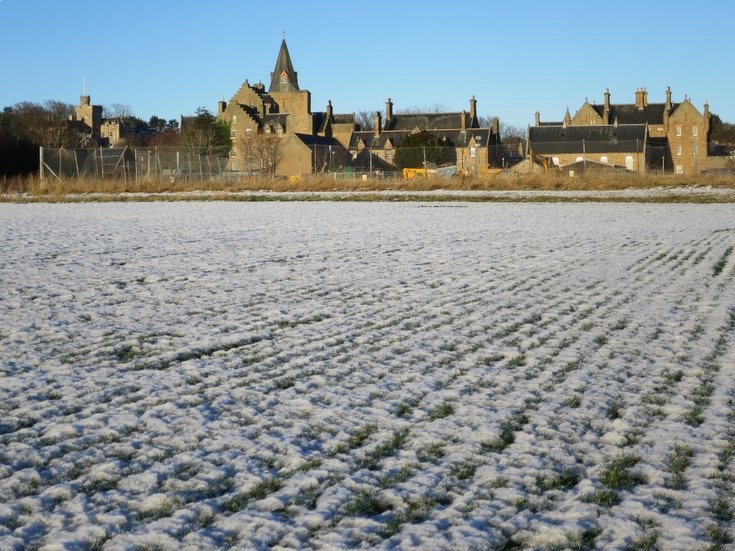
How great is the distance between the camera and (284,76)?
97.8 meters

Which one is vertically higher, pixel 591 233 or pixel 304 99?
pixel 304 99

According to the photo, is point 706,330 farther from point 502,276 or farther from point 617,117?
point 617,117

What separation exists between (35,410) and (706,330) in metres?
4.14

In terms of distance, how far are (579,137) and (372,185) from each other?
52160 mm

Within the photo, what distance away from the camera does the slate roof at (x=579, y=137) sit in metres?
74.3

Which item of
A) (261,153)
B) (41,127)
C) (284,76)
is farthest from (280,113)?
(261,153)

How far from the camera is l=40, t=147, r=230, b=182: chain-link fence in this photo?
33.0 m

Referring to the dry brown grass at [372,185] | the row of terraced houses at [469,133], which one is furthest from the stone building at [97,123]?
the dry brown grass at [372,185]

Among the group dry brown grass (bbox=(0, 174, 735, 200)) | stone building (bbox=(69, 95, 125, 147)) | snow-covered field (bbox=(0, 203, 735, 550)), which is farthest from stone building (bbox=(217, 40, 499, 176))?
snow-covered field (bbox=(0, 203, 735, 550))

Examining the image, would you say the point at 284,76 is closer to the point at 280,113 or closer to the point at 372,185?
the point at 280,113

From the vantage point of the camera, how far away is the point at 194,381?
412 cm

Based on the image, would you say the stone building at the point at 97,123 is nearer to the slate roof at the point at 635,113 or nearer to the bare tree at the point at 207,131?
the bare tree at the point at 207,131

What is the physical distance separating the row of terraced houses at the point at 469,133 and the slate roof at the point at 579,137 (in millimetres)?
92

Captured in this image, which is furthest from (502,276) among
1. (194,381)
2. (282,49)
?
(282,49)
